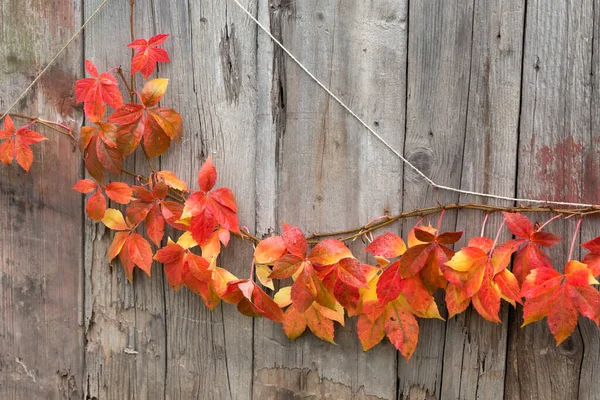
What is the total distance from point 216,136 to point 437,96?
0.60m

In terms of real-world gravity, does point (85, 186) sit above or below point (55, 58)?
below

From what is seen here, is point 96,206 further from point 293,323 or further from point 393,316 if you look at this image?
point 393,316

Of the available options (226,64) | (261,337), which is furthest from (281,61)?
(261,337)

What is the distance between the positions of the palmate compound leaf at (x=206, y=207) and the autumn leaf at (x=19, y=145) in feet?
1.62

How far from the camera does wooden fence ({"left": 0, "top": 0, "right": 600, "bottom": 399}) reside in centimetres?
139

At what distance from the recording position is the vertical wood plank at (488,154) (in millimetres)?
1382

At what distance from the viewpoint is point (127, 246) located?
1.56 meters

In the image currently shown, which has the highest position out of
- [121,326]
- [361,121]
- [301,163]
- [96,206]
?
[361,121]

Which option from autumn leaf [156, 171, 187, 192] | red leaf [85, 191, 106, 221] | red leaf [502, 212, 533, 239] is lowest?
red leaf [502, 212, 533, 239]

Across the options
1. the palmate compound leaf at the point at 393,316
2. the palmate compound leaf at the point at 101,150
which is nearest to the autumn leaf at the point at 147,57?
the palmate compound leaf at the point at 101,150

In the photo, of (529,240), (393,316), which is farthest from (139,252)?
(529,240)

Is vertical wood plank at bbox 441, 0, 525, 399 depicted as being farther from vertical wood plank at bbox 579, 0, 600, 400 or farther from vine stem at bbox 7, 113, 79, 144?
vine stem at bbox 7, 113, 79, 144

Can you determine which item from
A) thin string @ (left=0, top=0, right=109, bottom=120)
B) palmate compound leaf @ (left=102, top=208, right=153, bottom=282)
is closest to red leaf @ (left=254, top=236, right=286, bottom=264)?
palmate compound leaf @ (left=102, top=208, right=153, bottom=282)

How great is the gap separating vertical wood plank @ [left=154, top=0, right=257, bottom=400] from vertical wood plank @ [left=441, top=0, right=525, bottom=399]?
567 mm
